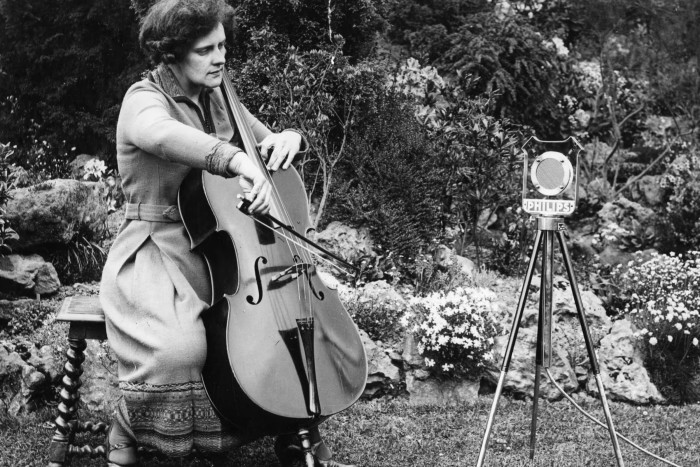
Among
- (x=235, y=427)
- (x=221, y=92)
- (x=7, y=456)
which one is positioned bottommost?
(x=7, y=456)

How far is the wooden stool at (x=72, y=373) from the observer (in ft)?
10.1

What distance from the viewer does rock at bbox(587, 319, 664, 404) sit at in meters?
4.68

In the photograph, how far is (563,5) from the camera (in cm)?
925

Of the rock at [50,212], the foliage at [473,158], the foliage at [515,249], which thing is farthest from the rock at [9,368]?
the foliage at [515,249]

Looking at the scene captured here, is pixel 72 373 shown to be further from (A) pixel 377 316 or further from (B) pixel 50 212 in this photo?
(B) pixel 50 212

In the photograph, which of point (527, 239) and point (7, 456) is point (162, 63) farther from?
point (527, 239)

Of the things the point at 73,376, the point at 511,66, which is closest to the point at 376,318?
the point at 73,376

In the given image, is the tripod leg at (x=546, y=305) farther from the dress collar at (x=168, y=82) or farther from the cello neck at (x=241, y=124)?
the dress collar at (x=168, y=82)

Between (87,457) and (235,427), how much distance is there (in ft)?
3.35

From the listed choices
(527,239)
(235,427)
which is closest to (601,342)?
(527,239)

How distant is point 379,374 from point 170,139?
91.7 inches

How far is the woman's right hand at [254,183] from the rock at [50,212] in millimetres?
3221

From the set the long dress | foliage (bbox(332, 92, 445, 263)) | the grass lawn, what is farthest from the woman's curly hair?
foliage (bbox(332, 92, 445, 263))

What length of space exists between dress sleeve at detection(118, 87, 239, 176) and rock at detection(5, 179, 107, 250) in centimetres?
286
